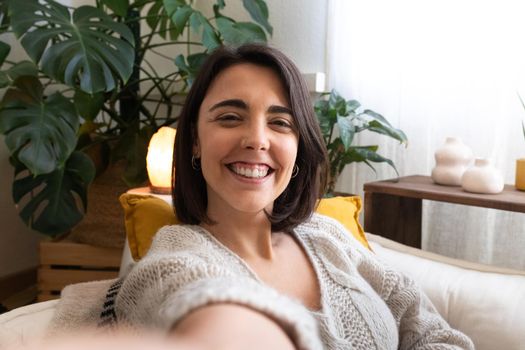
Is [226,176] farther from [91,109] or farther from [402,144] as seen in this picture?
[402,144]

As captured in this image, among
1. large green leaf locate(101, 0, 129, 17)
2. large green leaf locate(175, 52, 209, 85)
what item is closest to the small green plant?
large green leaf locate(175, 52, 209, 85)

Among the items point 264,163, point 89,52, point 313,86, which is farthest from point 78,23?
point 264,163

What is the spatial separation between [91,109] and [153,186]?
1.78 ft

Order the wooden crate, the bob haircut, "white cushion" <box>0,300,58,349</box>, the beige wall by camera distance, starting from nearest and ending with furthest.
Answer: "white cushion" <box>0,300,58,349</box>
the bob haircut
the wooden crate
the beige wall

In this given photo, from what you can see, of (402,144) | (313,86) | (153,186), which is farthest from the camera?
(313,86)

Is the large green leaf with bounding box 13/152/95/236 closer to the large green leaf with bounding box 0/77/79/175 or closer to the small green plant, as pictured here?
the large green leaf with bounding box 0/77/79/175

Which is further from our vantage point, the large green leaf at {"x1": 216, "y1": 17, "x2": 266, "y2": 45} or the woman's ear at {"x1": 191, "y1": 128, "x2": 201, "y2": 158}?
the large green leaf at {"x1": 216, "y1": 17, "x2": 266, "y2": 45}

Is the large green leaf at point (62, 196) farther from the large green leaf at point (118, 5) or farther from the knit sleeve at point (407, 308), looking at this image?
the knit sleeve at point (407, 308)

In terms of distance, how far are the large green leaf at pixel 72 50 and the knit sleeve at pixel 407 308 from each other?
3.33 ft

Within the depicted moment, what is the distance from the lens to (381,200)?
1.83 meters

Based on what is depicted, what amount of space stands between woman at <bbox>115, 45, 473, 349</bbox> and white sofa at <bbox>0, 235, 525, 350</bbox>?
13cm

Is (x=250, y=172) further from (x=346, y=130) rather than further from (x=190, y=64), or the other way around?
(x=190, y=64)

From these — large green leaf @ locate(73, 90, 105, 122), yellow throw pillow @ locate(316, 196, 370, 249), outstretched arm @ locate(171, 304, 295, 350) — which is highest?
→ large green leaf @ locate(73, 90, 105, 122)

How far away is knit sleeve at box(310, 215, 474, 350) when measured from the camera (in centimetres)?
98
